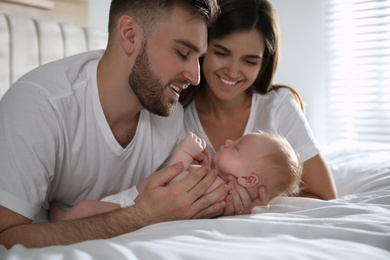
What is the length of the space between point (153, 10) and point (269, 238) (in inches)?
44.0

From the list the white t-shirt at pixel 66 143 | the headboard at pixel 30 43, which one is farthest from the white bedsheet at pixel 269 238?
the headboard at pixel 30 43

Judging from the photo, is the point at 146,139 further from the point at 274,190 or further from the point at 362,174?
the point at 362,174

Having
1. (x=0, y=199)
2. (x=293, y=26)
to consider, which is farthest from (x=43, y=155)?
(x=293, y=26)

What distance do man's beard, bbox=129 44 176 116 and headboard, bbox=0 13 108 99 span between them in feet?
3.98

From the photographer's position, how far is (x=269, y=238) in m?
1.09

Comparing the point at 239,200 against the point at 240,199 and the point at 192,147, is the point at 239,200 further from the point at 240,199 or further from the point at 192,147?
the point at 192,147

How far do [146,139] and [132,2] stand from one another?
657 millimetres

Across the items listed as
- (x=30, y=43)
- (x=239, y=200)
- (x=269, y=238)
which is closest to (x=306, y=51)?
(x=30, y=43)

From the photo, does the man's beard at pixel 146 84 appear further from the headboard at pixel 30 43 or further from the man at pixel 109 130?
the headboard at pixel 30 43

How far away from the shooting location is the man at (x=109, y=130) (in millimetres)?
1365

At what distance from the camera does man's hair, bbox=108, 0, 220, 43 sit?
5.58 ft

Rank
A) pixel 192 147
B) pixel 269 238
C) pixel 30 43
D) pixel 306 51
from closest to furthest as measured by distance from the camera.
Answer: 1. pixel 269 238
2. pixel 192 147
3. pixel 30 43
4. pixel 306 51

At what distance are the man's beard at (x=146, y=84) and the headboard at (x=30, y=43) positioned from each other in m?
1.21

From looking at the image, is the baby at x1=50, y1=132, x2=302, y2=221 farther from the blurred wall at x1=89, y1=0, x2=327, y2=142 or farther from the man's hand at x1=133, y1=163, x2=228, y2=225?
the blurred wall at x1=89, y1=0, x2=327, y2=142
